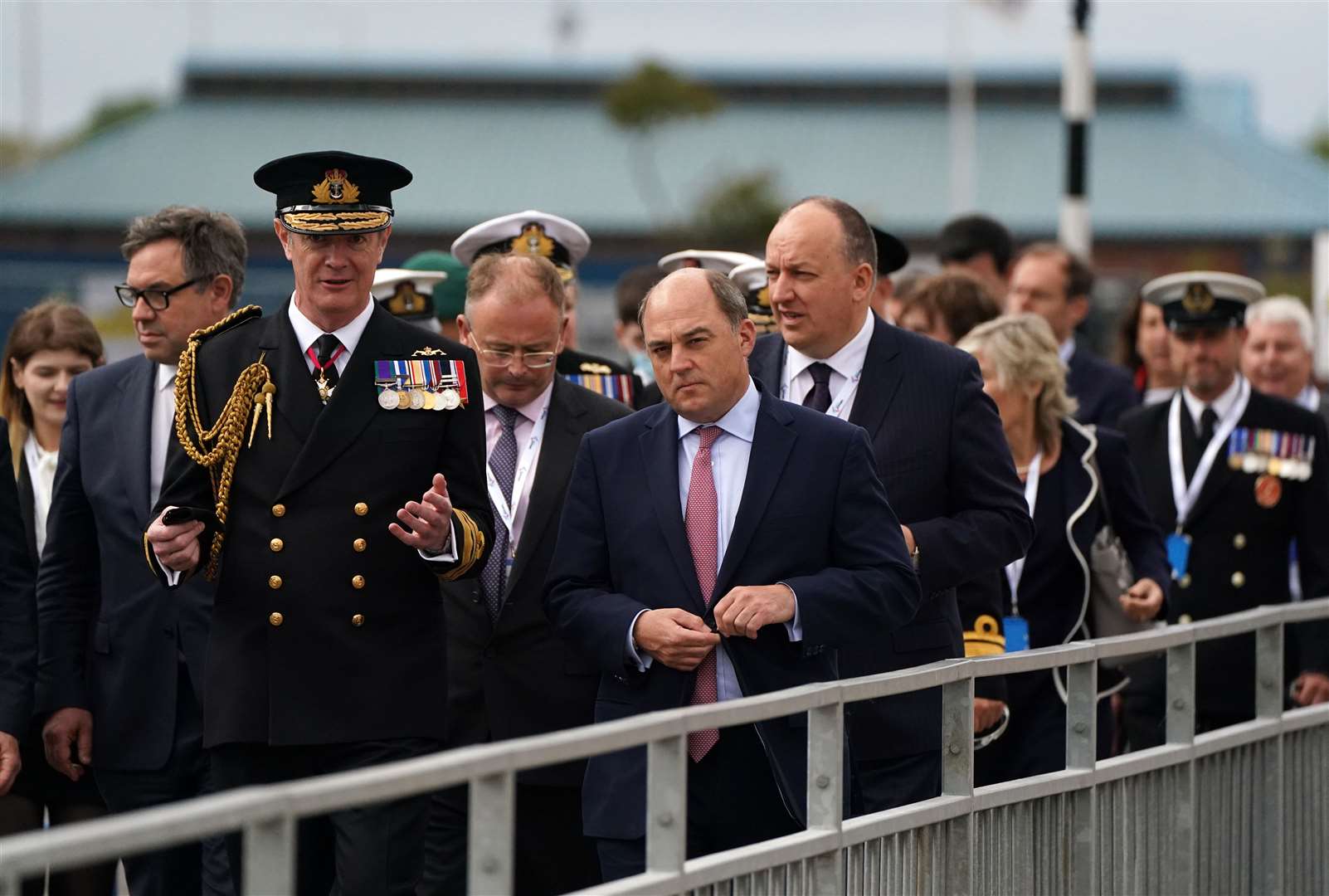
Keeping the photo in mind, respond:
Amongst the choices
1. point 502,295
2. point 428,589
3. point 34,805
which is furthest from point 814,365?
point 34,805

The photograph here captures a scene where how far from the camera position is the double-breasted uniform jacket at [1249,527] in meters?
7.57

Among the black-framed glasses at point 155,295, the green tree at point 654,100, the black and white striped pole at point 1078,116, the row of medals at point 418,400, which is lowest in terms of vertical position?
the row of medals at point 418,400

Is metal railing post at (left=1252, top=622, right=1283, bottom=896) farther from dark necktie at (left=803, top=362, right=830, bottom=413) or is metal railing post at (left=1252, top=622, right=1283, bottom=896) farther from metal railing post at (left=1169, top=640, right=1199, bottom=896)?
dark necktie at (left=803, top=362, right=830, bottom=413)

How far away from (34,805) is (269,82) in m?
70.4

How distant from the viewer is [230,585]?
4.77m

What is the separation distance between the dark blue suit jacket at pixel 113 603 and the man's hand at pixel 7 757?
32cm

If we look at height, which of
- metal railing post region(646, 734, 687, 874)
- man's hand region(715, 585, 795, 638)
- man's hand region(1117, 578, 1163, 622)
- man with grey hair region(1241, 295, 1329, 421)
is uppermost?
man with grey hair region(1241, 295, 1329, 421)

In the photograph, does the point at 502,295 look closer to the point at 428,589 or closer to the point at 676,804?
the point at 428,589

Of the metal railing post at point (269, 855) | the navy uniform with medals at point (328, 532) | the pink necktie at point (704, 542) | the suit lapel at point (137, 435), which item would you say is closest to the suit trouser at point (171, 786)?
the suit lapel at point (137, 435)

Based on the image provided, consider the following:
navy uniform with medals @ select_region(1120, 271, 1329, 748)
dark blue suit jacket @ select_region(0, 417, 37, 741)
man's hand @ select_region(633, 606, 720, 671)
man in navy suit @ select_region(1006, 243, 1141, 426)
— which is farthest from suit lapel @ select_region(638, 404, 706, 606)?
man in navy suit @ select_region(1006, 243, 1141, 426)

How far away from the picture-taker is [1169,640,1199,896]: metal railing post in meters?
5.27

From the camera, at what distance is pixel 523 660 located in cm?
574

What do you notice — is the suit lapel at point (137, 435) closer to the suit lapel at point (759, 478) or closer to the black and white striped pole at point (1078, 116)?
the suit lapel at point (759, 478)

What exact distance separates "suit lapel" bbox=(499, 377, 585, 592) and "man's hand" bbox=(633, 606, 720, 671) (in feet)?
3.99
